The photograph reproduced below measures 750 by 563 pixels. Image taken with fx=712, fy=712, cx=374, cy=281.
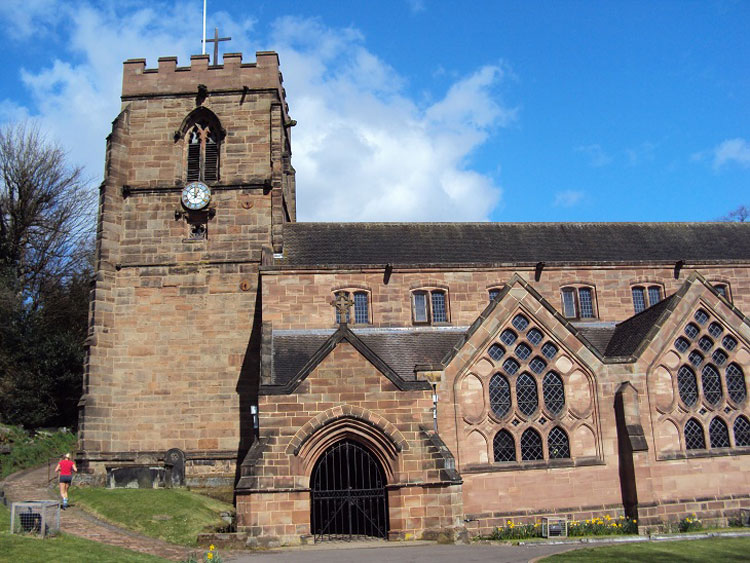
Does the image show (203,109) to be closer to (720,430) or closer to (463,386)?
(463,386)

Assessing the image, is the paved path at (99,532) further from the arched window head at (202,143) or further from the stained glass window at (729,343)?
the stained glass window at (729,343)

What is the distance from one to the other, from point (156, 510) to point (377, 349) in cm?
922

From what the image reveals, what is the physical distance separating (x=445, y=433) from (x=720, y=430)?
32.3 ft

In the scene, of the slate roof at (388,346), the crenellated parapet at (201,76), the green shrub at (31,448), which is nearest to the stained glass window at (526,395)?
the slate roof at (388,346)

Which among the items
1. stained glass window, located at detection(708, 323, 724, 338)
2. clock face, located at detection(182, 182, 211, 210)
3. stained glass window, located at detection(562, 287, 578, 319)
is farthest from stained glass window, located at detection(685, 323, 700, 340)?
clock face, located at detection(182, 182, 211, 210)

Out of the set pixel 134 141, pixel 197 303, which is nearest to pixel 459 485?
pixel 197 303

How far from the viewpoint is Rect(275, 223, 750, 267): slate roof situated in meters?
30.3

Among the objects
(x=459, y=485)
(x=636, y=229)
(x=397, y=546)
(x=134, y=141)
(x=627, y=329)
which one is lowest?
(x=397, y=546)

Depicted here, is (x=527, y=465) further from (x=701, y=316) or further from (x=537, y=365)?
(x=701, y=316)

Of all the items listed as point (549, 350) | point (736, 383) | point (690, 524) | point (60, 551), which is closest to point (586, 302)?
point (549, 350)

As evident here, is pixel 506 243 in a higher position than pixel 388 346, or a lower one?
higher

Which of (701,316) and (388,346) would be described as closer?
(701,316)

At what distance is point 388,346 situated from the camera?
26.4 m

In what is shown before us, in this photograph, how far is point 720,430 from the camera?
80.7ft
